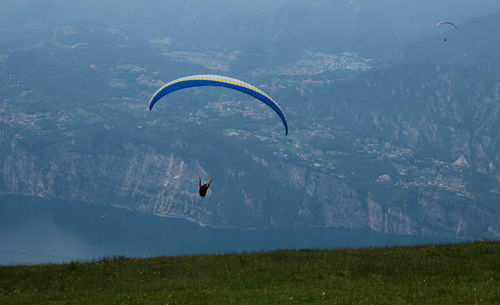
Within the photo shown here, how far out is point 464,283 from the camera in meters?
34.9

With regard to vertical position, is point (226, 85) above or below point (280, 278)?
above

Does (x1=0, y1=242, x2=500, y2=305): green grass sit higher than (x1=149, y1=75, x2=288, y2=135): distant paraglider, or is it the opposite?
(x1=149, y1=75, x2=288, y2=135): distant paraglider

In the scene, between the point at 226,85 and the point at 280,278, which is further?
the point at 226,85

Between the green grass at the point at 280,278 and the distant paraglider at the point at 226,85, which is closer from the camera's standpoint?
the green grass at the point at 280,278

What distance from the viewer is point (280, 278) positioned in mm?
38531

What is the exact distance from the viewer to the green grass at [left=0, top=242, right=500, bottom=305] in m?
32.1

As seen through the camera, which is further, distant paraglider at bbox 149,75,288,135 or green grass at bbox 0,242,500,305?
distant paraglider at bbox 149,75,288,135

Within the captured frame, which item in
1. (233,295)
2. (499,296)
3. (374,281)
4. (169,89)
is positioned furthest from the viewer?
(169,89)

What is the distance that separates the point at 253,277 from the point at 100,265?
13101mm

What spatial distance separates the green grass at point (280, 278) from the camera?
32125mm

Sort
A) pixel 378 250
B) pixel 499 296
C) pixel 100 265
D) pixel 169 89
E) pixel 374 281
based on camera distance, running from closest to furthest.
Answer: pixel 499 296
pixel 374 281
pixel 100 265
pixel 378 250
pixel 169 89

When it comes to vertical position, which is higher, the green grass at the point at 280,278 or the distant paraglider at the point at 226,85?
the distant paraglider at the point at 226,85

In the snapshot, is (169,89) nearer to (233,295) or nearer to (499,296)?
(233,295)

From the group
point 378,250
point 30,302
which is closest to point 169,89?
point 378,250
